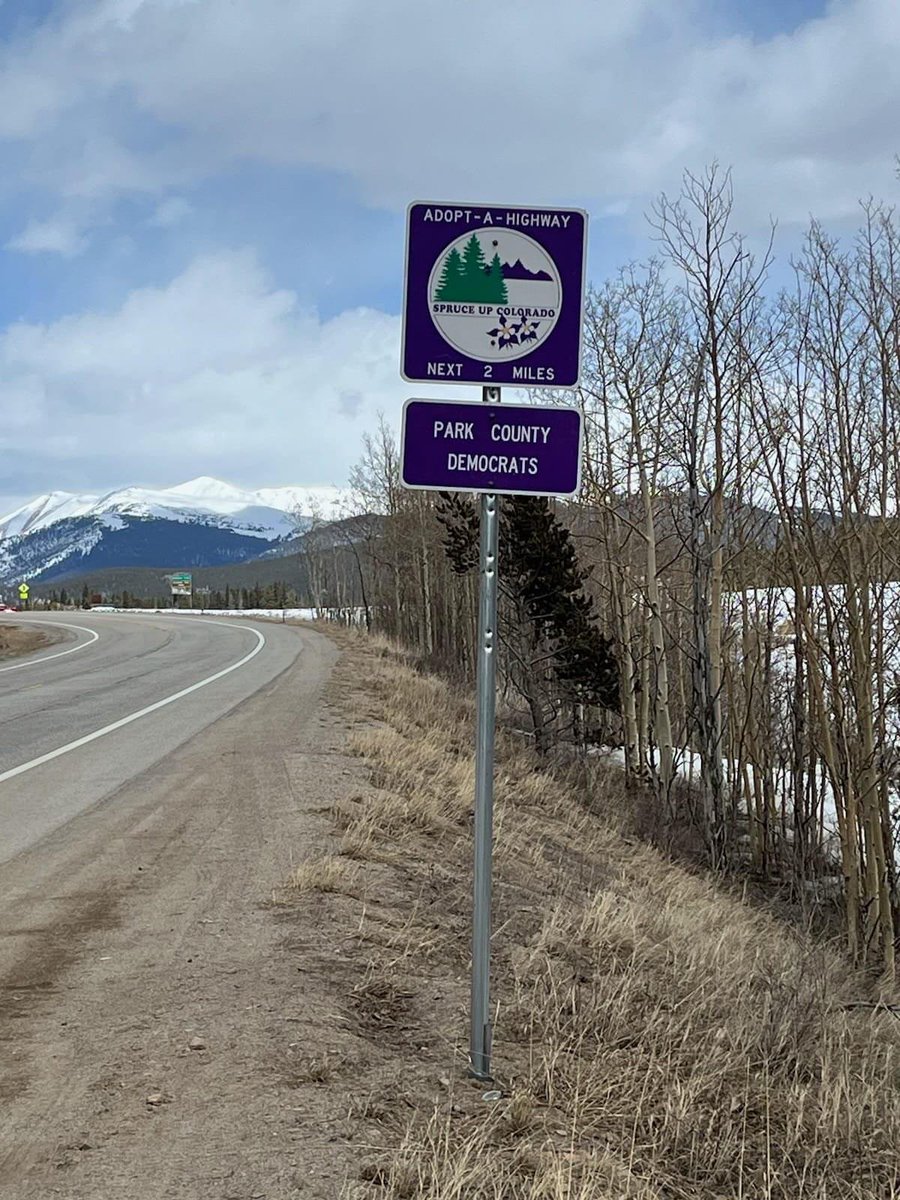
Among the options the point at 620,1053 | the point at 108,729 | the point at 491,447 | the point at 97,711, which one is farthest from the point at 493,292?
the point at 97,711

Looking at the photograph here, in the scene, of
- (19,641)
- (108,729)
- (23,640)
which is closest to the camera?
(108,729)

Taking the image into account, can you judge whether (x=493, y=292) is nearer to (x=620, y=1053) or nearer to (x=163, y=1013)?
(x=620, y=1053)

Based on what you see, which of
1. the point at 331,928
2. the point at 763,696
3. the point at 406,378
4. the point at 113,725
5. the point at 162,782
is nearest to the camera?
the point at 406,378

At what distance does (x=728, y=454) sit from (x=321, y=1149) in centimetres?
1683

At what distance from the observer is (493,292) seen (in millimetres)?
3490

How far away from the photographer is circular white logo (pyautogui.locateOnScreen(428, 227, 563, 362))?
348cm

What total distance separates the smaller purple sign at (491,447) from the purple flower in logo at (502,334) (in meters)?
0.21

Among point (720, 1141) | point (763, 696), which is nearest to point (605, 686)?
point (763, 696)

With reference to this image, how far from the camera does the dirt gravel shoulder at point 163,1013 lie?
9.92ft

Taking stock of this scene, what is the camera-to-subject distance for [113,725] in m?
12.8

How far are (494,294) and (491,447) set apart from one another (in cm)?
51

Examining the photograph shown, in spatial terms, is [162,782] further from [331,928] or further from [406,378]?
[406,378]

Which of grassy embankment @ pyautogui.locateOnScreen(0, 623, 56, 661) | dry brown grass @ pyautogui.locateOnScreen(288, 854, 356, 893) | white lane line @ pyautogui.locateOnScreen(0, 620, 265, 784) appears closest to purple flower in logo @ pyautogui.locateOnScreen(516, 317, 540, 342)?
dry brown grass @ pyautogui.locateOnScreen(288, 854, 356, 893)

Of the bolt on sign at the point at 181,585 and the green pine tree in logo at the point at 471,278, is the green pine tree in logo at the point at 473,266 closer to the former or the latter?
the green pine tree in logo at the point at 471,278
